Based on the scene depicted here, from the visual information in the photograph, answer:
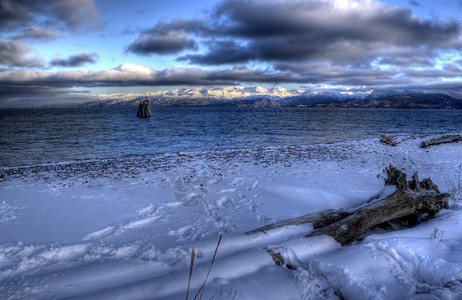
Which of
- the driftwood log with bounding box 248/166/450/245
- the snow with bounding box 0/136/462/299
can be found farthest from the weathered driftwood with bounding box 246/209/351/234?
the snow with bounding box 0/136/462/299

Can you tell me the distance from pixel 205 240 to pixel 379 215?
287cm

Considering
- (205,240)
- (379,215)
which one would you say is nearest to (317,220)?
(379,215)

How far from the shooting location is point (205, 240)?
11.7 feet

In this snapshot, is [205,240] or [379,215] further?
[379,215]

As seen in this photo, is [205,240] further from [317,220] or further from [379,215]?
[379,215]

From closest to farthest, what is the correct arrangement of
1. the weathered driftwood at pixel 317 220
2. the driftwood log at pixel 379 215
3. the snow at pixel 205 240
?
the snow at pixel 205 240 → the driftwood log at pixel 379 215 → the weathered driftwood at pixel 317 220

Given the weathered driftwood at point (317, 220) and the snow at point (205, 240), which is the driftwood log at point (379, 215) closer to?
the weathered driftwood at point (317, 220)

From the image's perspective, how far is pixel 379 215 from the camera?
394 centimetres

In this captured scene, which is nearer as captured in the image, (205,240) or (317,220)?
(205,240)

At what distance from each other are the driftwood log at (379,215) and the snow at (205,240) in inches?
7.9

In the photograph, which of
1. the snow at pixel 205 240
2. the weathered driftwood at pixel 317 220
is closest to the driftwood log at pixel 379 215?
the weathered driftwood at pixel 317 220

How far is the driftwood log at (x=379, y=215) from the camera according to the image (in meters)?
3.61

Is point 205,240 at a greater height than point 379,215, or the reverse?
point 379,215

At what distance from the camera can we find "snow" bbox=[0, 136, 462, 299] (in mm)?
2488
